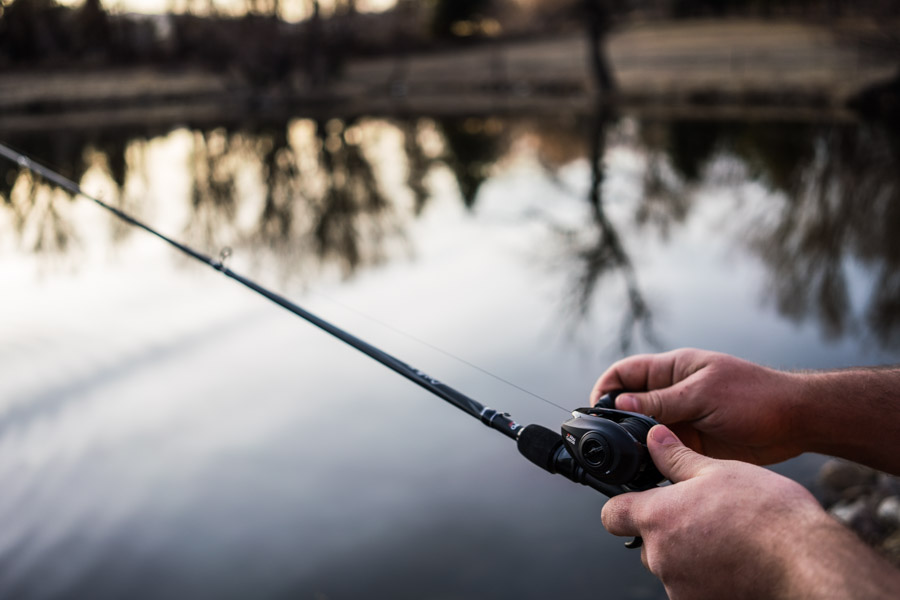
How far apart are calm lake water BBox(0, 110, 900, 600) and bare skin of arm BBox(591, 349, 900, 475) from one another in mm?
1592

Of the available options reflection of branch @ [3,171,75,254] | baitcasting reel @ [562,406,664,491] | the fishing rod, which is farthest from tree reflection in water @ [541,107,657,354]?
reflection of branch @ [3,171,75,254]

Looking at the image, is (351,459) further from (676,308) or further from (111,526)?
(676,308)

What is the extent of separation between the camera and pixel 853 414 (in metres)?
1.89

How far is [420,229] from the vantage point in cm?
1127

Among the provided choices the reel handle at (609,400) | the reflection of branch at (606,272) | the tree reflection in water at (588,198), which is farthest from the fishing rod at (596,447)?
the tree reflection in water at (588,198)

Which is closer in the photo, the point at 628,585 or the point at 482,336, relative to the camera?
the point at 628,585

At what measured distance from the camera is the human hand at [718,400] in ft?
6.29

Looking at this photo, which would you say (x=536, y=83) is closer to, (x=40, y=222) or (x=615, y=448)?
(x=40, y=222)

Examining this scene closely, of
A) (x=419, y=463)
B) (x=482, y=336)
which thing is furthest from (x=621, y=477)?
(x=482, y=336)

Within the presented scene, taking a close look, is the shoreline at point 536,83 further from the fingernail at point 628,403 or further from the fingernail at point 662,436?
the fingernail at point 662,436

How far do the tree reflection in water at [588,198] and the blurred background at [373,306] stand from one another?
7 centimetres

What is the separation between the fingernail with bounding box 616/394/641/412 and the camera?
6.42 ft

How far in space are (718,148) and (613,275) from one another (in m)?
8.68

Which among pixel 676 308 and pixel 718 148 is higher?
pixel 718 148
